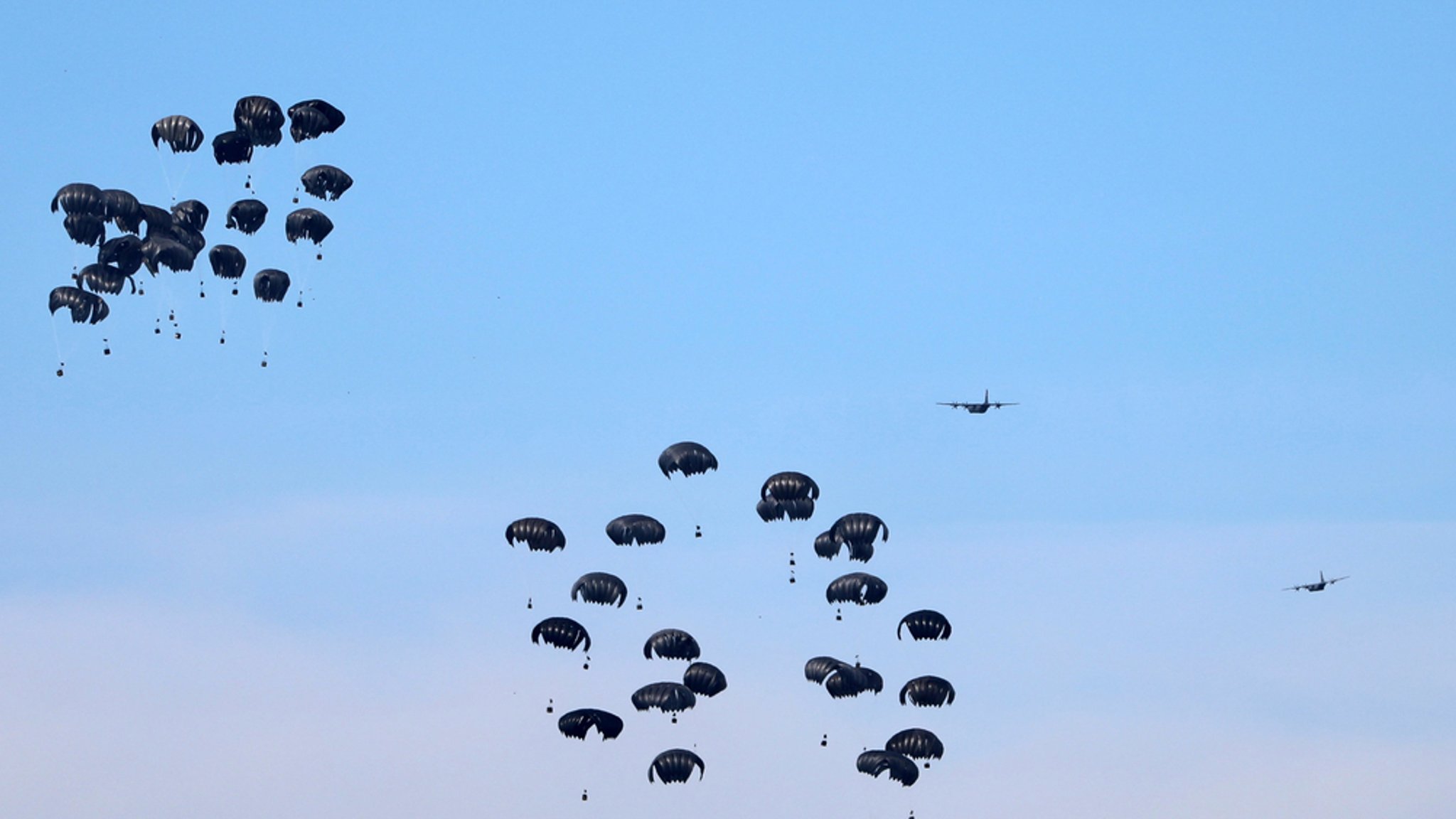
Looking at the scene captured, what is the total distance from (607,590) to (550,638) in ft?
13.4

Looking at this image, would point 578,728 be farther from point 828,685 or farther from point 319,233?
point 319,233

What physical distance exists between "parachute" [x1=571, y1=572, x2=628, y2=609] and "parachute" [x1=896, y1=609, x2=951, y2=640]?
15865 mm

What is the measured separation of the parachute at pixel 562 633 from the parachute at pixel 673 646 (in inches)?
140

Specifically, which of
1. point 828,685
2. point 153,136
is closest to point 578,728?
point 828,685

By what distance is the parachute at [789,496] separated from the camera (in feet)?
368

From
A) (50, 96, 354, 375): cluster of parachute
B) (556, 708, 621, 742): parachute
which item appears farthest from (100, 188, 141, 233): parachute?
(556, 708, 621, 742): parachute

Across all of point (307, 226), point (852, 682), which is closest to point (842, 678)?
point (852, 682)

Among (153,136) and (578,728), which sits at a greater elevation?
(153,136)

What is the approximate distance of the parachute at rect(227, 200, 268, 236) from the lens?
117938 millimetres

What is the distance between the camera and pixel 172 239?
11319cm

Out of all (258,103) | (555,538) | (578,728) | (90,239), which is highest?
(258,103)

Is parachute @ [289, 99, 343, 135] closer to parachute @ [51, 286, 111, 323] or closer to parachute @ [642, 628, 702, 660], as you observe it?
parachute @ [51, 286, 111, 323]

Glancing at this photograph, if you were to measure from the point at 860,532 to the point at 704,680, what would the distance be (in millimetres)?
12242

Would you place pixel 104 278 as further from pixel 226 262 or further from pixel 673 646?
pixel 673 646
